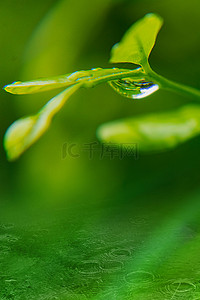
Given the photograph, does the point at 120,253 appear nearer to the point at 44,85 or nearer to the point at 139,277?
the point at 139,277

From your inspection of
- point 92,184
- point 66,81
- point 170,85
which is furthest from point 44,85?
point 92,184

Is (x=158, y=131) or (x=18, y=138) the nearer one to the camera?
(x=18, y=138)

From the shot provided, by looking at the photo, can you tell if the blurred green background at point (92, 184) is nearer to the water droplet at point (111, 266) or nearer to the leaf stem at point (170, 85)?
the water droplet at point (111, 266)

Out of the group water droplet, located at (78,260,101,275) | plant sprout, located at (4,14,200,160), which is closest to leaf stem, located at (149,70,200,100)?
plant sprout, located at (4,14,200,160)

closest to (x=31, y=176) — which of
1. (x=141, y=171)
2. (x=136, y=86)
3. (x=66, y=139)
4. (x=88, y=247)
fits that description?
(x=66, y=139)

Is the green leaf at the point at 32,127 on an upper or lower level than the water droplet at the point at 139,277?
upper

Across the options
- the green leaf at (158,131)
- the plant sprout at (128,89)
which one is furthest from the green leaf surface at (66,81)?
the green leaf at (158,131)

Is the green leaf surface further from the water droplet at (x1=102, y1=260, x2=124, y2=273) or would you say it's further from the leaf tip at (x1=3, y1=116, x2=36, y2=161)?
the water droplet at (x1=102, y1=260, x2=124, y2=273)

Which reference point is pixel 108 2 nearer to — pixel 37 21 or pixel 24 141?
pixel 37 21
